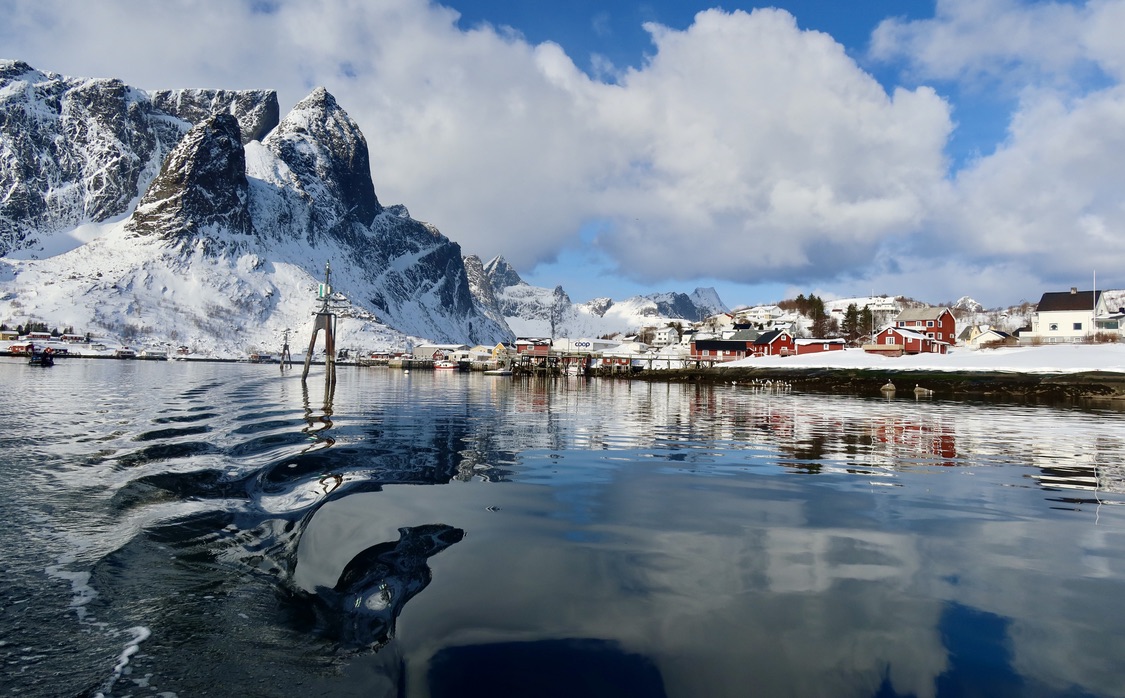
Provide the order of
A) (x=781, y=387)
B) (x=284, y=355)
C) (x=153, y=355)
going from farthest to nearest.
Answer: (x=153, y=355) → (x=284, y=355) → (x=781, y=387)

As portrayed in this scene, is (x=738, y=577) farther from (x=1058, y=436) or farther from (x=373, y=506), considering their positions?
(x=1058, y=436)

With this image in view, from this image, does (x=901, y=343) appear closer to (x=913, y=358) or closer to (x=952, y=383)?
(x=913, y=358)

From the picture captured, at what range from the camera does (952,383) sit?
2395 inches

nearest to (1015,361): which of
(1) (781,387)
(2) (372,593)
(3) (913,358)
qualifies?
(3) (913,358)

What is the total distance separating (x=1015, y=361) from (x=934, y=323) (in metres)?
51.8

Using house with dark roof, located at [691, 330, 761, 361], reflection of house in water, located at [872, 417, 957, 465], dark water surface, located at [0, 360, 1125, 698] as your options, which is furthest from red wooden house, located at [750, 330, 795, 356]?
dark water surface, located at [0, 360, 1125, 698]

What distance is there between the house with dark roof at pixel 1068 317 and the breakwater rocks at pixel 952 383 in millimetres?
38895

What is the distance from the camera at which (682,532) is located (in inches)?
341

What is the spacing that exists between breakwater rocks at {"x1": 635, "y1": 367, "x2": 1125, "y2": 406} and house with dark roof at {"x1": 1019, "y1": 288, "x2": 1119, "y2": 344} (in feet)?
128

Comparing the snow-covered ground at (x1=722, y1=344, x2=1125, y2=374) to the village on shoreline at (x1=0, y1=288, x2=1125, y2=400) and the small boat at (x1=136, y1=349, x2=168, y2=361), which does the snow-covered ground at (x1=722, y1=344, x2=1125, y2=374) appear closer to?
the village on shoreline at (x1=0, y1=288, x2=1125, y2=400)

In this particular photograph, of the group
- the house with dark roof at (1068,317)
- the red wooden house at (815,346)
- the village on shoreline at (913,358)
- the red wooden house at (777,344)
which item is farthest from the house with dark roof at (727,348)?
the house with dark roof at (1068,317)

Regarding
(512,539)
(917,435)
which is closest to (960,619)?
(512,539)

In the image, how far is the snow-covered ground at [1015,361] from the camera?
59.0 metres

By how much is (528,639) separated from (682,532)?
3.94 m
